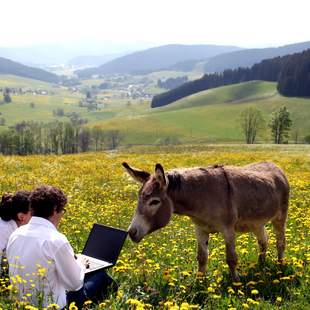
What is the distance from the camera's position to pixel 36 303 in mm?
5992

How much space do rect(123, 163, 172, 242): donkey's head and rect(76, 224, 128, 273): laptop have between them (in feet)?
0.87

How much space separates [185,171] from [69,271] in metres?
2.88

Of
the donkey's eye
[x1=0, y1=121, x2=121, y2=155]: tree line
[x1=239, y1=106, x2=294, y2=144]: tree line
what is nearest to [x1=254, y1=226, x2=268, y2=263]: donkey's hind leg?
the donkey's eye

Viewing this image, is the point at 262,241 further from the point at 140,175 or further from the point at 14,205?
the point at 14,205

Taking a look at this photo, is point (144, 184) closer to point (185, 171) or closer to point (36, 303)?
point (185, 171)

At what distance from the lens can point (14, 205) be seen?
24.6 feet

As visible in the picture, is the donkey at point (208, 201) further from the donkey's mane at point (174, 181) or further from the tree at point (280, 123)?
the tree at point (280, 123)

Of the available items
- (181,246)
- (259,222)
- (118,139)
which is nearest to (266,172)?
(259,222)

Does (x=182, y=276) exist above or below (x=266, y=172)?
below

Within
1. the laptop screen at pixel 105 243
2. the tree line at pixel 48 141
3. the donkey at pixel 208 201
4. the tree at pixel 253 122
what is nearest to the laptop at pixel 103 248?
the laptop screen at pixel 105 243

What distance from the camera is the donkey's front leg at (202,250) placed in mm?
8164

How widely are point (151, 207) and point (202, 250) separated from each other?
5.05 ft

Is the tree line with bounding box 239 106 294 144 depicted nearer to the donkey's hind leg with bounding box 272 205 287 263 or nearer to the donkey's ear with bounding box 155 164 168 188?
the donkey's hind leg with bounding box 272 205 287 263

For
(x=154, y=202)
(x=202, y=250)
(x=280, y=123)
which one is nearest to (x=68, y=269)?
(x=154, y=202)
